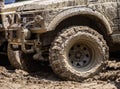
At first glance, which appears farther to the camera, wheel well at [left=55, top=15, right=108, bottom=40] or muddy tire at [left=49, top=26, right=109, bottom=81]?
wheel well at [left=55, top=15, right=108, bottom=40]

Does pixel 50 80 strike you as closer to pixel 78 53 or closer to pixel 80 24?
pixel 78 53

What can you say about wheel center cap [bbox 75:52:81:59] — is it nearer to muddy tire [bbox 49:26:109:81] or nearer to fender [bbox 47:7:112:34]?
muddy tire [bbox 49:26:109:81]

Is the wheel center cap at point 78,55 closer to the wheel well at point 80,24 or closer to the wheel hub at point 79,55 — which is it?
the wheel hub at point 79,55

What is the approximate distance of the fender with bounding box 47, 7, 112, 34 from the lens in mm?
7766

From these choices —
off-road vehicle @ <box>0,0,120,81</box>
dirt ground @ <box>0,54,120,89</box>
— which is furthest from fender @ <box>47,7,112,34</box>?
dirt ground @ <box>0,54,120,89</box>

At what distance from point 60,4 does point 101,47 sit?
3.86ft

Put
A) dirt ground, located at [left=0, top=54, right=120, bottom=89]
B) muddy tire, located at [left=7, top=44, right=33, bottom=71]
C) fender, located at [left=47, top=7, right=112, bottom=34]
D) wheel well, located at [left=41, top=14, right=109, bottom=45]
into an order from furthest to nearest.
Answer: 1. muddy tire, located at [left=7, top=44, right=33, bottom=71]
2. wheel well, located at [left=41, top=14, right=109, bottom=45]
3. fender, located at [left=47, top=7, right=112, bottom=34]
4. dirt ground, located at [left=0, top=54, right=120, bottom=89]

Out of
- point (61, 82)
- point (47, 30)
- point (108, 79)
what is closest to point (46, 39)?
point (47, 30)

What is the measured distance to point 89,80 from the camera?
7.83 metres

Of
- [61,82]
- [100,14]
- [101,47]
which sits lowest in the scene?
[61,82]

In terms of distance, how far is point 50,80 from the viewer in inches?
314

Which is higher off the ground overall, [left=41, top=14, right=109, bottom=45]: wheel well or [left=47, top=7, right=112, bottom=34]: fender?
[left=47, top=7, right=112, bottom=34]: fender

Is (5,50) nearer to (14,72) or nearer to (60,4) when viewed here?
(14,72)

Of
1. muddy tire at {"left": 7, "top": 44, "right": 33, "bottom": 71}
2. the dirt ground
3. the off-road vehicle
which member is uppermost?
the off-road vehicle
